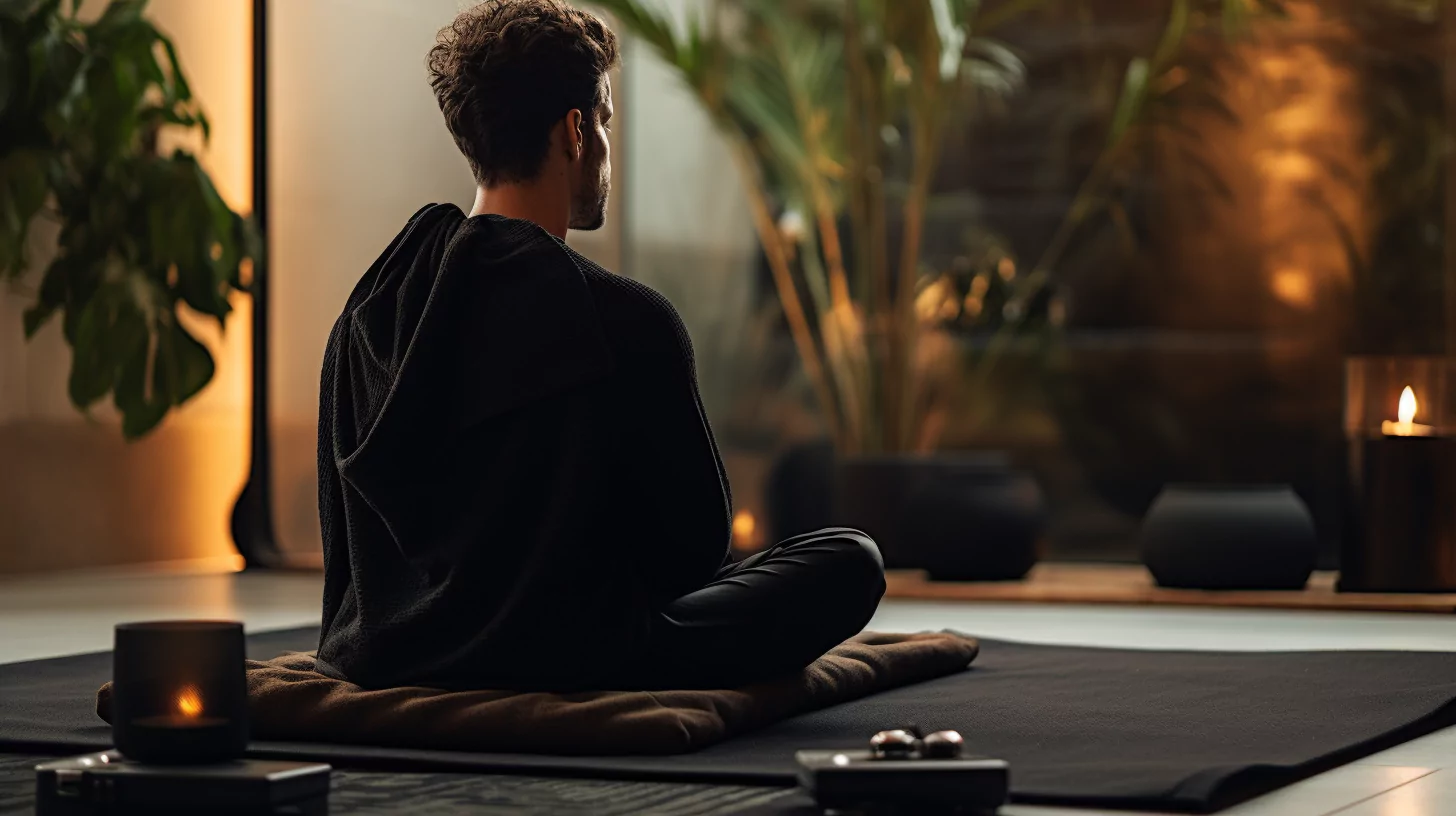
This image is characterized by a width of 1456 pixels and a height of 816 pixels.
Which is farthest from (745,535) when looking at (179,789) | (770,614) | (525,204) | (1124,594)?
(179,789)

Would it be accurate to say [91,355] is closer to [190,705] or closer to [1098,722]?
[1098,722]

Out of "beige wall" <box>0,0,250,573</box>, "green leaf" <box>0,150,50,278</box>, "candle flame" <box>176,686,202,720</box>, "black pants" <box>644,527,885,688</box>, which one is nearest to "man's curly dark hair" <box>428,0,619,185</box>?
"black pants" <box>644,527,885,688</box>

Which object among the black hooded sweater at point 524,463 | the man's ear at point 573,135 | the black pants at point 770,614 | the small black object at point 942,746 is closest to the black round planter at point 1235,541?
the black pants at point 770,614

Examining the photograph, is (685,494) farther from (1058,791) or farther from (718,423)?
(718,423)

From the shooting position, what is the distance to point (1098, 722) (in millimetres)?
2545

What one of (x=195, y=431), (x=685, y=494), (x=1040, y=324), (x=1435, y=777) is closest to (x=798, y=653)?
(x=685, y=494)

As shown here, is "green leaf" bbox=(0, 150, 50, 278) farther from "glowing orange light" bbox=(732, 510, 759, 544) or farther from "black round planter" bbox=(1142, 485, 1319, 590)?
"black round planter" bbox=(1142, 485, 1319, 590)

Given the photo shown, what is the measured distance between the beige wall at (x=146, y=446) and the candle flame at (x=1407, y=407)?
10.2ft

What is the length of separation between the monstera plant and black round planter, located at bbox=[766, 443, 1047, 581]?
1.51 metres

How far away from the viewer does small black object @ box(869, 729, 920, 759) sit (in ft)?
6.19

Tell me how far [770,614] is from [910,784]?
2.30 ft

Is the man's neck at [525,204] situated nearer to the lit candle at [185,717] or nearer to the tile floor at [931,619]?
the lit candle at [185,717]

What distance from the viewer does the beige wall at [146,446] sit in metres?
5.36

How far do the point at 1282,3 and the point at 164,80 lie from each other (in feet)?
8.62
